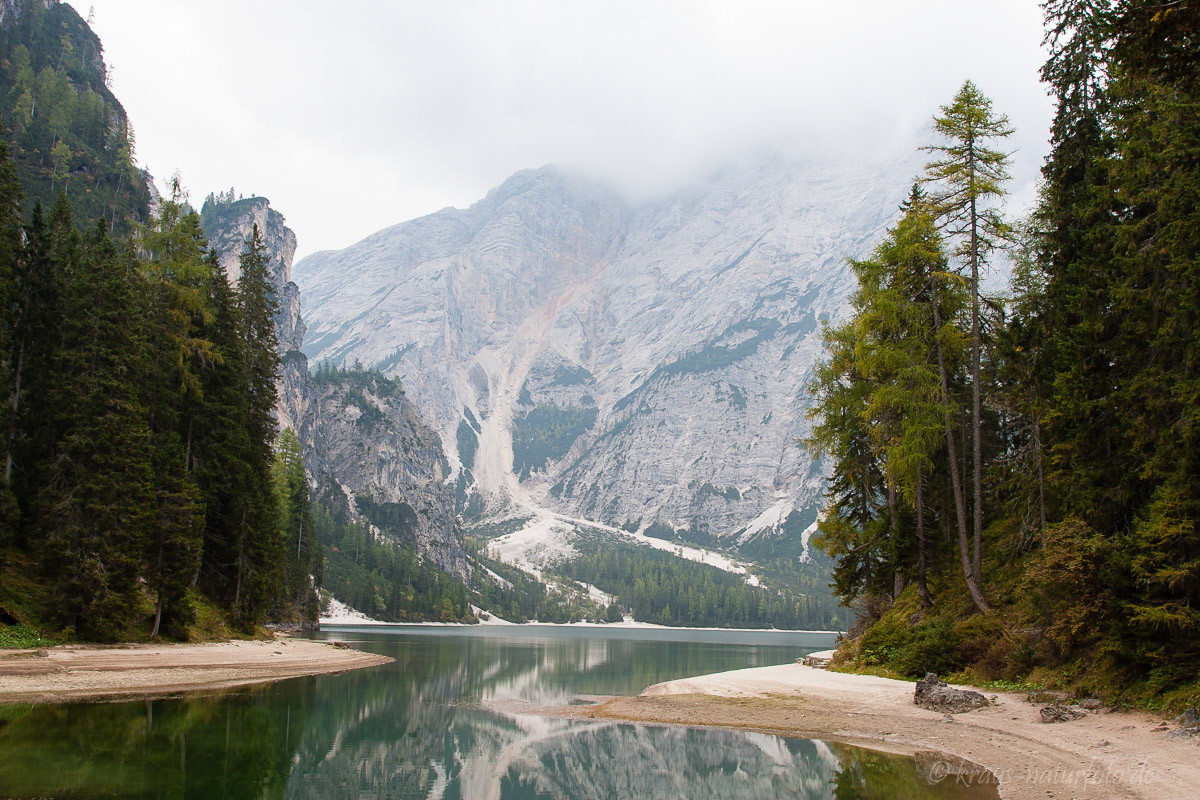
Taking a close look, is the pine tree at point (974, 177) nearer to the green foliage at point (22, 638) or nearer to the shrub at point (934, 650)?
the shrub at point (934, 650)

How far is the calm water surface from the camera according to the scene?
611 inches

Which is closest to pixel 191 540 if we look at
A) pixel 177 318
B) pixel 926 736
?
pixel 177 318

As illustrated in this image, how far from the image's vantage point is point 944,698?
22016 millimetres

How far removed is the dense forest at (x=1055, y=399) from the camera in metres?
17.0

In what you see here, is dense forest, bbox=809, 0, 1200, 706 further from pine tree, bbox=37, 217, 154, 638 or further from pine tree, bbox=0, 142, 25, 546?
pine tree, bbox=0, 142, 25, 546

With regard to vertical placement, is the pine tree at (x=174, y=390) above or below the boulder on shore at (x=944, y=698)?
above

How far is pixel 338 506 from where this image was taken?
19350 centimetres

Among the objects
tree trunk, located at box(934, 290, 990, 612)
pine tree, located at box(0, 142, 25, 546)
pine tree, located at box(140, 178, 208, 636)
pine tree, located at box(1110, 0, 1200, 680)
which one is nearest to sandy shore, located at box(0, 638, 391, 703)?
pine tree, located at box(140, 178, 208, 636)

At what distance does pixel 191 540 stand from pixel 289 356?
6522 inches

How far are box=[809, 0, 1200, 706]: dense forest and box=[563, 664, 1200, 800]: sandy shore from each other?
193 centimetres

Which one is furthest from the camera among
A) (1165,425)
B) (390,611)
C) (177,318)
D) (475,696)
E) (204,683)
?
(390,611)

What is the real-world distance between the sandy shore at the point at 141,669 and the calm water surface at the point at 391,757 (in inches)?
83.8

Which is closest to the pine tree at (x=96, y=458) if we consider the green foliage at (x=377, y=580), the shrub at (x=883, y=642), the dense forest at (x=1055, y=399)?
the shrub at (x=883, y=642)

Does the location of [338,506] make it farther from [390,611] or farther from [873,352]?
[873,352]
